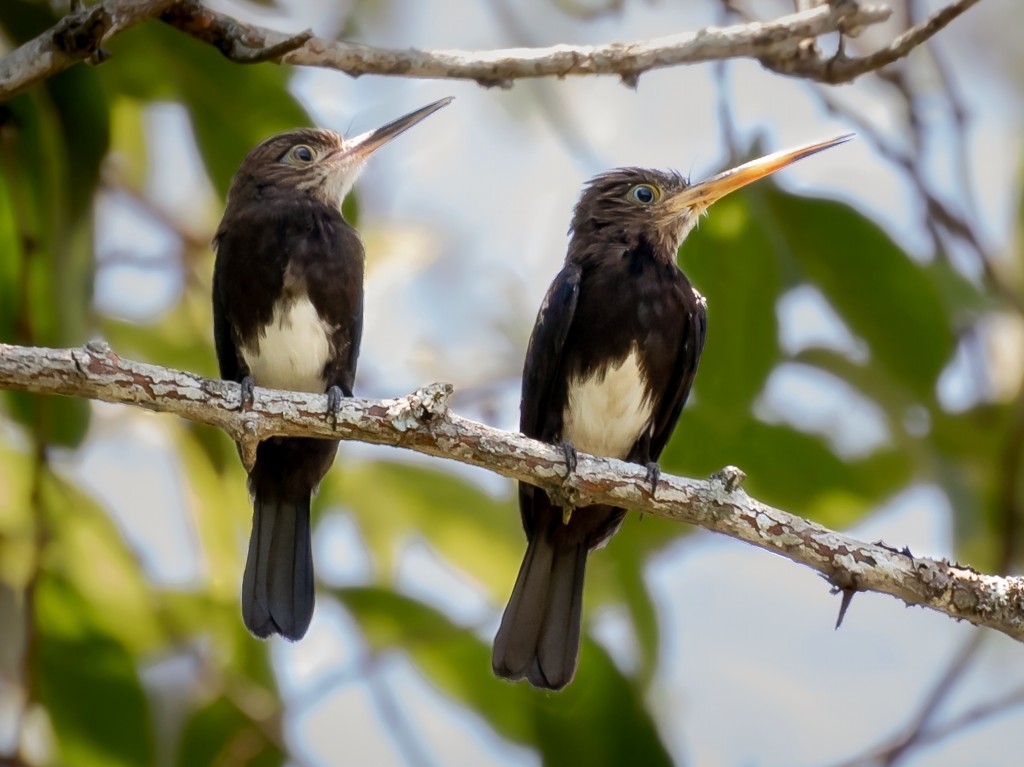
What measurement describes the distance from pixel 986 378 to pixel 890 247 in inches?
57.6

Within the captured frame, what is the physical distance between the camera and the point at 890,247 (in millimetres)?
4801

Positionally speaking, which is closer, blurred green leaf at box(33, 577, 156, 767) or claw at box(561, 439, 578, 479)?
claw at box(561, 439, 578, 479)

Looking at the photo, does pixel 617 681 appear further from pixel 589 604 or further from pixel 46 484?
pixel 46 484

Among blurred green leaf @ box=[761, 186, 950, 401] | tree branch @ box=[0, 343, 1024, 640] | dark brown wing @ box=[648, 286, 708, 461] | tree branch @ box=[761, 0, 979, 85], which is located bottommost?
tree branch @ box=[0, 343, 1024, 640]

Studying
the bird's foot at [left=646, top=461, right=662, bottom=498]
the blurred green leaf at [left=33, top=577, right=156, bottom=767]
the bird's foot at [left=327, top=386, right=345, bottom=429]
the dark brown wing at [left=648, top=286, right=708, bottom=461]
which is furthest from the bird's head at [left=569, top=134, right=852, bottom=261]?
the blurred green leaf at [left=33, top=577, right=156, bottom=767]

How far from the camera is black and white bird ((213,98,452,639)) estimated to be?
4.71m

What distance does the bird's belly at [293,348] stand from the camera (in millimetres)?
4691

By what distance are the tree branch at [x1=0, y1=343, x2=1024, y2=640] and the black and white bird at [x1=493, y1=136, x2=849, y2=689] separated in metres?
0.82

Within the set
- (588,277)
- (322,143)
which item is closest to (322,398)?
(588,277)

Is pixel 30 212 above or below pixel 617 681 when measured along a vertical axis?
above

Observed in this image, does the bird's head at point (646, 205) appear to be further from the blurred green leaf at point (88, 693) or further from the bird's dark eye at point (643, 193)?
the blurred green leaf at point (88, 693)

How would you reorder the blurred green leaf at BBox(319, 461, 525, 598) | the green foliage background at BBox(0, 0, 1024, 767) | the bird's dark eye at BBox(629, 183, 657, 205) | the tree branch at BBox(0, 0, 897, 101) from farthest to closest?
the blurred green leaf at BBox(319, 461, 525, 598) < the bird's dark eye at BBox(629, 183, 657, 205) < the green foliage background at BBox(0, 0, 1024, 767) < the tree branch at BBox(0, 0, 897, 101)

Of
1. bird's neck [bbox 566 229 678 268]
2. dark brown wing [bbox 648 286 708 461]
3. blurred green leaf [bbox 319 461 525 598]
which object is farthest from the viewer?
blurred green leaf [bbox 319 461 525 598]

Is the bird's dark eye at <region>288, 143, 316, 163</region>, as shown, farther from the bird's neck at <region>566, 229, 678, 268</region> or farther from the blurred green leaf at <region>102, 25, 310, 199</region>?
the bird's neck at <region>566, 229, 678, 268</region>
